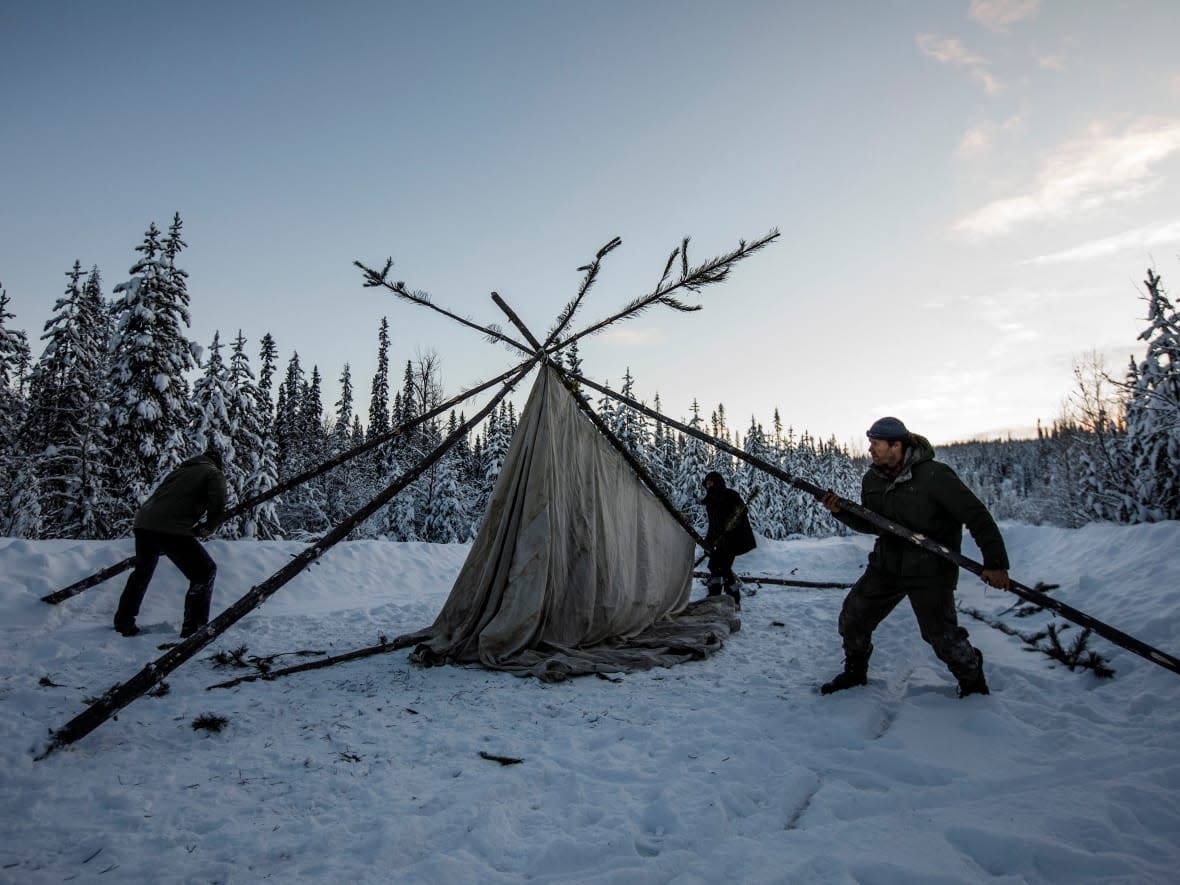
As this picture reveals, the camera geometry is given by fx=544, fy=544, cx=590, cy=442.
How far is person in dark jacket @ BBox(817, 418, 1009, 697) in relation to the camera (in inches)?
155

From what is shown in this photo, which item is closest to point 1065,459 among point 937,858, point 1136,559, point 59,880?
point 1136,559

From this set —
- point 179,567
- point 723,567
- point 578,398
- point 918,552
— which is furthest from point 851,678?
point 179,567

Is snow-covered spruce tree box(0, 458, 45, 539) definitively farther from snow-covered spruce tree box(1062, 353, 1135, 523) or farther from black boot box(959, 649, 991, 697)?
snow-covered spruce tree box(1062, 353, 1135, 523)

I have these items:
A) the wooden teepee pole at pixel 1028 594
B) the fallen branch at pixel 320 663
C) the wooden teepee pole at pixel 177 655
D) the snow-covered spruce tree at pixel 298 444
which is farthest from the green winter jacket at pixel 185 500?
the snow-covered spruce tree at pixel 298 444

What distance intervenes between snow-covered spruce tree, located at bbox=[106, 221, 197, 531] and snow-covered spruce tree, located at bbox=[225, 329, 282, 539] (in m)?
2.12

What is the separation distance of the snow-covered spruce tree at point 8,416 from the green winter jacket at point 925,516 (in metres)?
26.8

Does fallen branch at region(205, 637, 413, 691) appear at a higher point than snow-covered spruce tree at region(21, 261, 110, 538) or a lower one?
lower

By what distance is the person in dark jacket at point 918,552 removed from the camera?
155 inches

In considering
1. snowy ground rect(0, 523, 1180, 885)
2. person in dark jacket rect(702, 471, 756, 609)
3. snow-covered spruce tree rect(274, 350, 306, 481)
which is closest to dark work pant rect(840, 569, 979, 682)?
snowy ground rect(0, 523, 1180, 885)

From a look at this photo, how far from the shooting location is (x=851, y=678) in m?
4.52

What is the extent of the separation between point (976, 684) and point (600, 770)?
2.89 metres

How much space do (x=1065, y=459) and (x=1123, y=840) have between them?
49.8 meters

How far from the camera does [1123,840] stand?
7.80 ft

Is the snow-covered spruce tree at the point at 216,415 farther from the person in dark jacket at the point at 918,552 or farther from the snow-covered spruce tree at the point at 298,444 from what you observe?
the person in dark jacket at the point at 918,552
